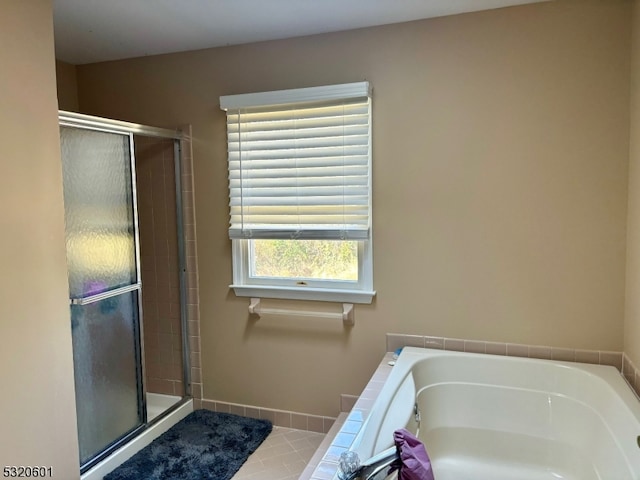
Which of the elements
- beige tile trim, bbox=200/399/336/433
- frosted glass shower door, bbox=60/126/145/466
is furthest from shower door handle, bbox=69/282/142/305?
beige tile trim, bbox=200/399/336/433

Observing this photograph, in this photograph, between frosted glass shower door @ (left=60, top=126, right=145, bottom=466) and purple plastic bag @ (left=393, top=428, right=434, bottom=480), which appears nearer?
purple plastic bag @ (left=393, top=428, right=434, bottom=480)

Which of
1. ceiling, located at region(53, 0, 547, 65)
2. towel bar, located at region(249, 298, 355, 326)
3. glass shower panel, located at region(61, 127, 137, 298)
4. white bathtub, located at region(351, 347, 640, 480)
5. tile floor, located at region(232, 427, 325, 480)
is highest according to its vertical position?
ceiling, located at region(53, 0, 547, 65)

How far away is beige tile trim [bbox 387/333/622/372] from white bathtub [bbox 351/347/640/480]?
3.3 inches

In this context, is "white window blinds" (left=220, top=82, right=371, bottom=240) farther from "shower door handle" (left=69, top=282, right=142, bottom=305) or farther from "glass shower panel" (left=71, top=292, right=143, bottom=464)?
"glass shower panel" (left=71, top=292, right=143, bottom=464)

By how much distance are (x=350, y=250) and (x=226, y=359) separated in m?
1.08

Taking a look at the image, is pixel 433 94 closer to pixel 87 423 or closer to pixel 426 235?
pixel 426 235

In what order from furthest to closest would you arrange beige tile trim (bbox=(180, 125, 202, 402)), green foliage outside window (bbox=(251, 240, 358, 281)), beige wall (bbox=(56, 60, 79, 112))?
beige wall (bbox=(56, 60, 79, 112))
beige tile trim (bbox=(180, 125, 202, 402))
green foliage outside window (bbox=(251, 240, 358, 281))

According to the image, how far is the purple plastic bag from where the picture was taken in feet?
4.66

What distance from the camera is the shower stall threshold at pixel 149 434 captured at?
227 centimetres

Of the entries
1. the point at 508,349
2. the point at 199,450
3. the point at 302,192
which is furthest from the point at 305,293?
the point at 508,349

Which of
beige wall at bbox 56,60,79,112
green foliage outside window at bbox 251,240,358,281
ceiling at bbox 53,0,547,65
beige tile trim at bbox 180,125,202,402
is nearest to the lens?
ceiling at bbox 53,0,547,65

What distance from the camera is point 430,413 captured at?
2.29 m

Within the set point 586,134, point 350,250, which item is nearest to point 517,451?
point 350,250

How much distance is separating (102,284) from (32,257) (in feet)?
1.94
